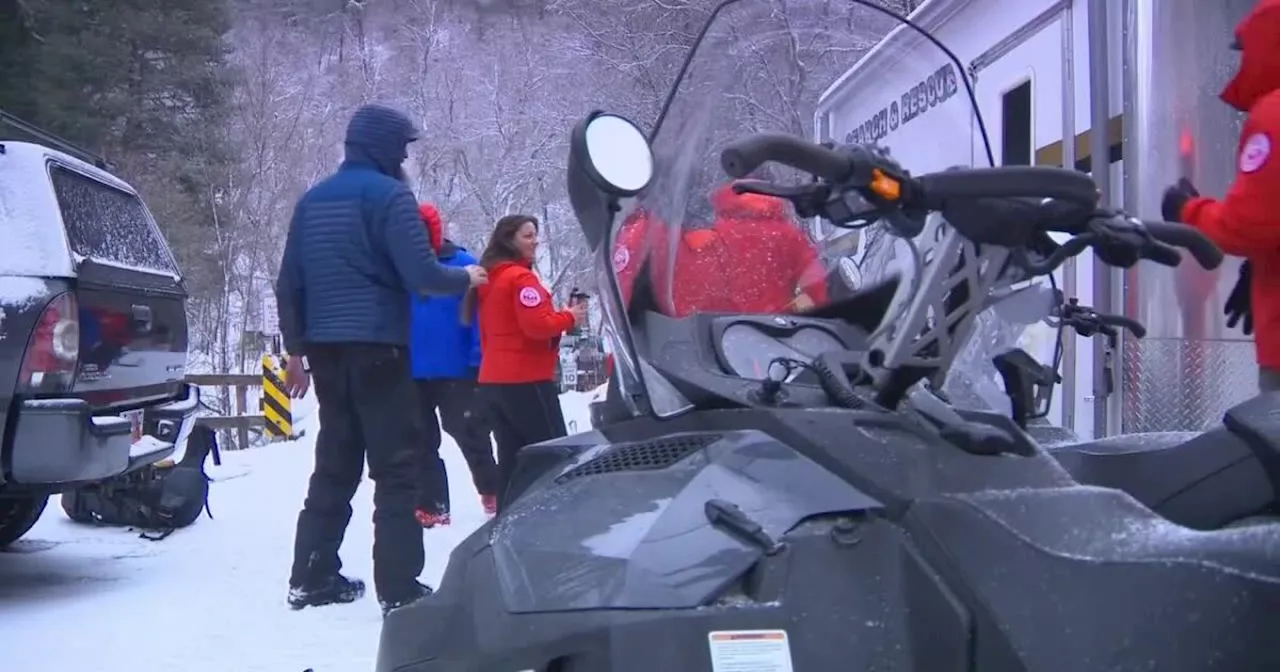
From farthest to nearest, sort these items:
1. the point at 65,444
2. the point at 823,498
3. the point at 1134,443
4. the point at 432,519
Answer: the point at 432,519
the point at 65,444
the point at 1134,443
the point at 823,498

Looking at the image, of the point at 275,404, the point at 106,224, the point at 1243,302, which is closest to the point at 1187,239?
the point at 1243,302

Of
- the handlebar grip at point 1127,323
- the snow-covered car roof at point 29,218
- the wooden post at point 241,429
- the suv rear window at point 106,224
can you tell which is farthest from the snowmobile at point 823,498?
the wooden post at point 241,429

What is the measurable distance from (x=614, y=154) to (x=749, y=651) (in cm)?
81

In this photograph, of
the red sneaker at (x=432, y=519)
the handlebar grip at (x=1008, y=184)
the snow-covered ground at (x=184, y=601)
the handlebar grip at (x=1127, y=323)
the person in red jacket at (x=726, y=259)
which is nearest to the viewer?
the handlebar grip at (x=1008, y=184)

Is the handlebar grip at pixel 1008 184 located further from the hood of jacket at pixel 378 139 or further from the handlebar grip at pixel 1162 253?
the hood of jacket at pixel 378 139

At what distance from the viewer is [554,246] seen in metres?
32.9

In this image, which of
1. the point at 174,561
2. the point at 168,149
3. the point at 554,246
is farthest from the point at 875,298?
the point at 554,246

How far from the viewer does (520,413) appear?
5969 millimetres

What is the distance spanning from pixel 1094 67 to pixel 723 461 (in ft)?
12.0

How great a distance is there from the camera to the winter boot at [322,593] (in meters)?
4.77

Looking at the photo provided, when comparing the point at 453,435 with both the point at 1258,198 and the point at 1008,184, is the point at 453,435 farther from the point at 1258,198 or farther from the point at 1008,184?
the point at 1008,184

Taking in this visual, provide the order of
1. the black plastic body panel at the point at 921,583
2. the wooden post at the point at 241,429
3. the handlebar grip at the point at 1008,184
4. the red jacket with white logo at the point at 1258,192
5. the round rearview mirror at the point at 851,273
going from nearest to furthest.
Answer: the black plastic body panel at the point at 921,583 → the handlebar grip at the point at 1008,184 → the round rearview mirror at the point at 851,273 → the red jacket with white logo at the point at 1258,192 → the wooden post at the point at 241,429

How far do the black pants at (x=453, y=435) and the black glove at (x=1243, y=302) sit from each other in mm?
3912

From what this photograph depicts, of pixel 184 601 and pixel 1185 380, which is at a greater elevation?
pixel 1185 380
